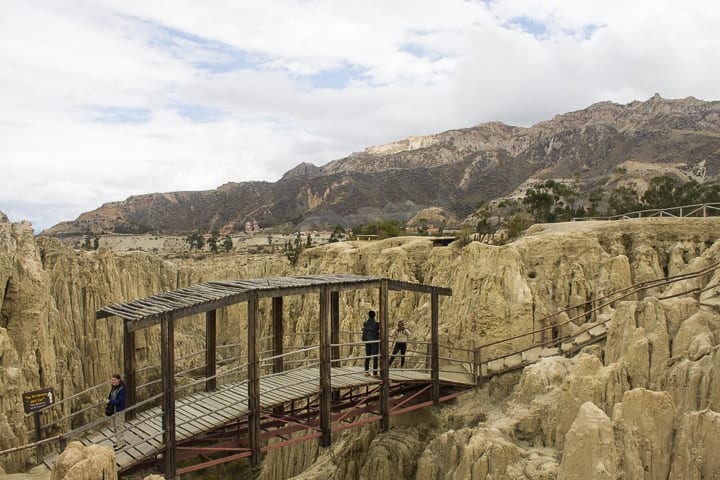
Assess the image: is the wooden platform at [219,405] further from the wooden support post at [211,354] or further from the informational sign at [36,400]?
the informational sign at [36,400]

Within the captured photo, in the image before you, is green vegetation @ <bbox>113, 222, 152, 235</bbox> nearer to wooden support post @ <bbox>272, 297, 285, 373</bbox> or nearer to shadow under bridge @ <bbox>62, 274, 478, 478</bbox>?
wooden support post @ <bbox>272, 297, 285, 373</bbox>

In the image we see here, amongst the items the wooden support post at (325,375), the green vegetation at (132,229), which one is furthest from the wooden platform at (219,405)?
the green vegetation at (132,229)

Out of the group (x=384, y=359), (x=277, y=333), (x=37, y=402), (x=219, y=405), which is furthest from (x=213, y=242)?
(x=37, y=402)

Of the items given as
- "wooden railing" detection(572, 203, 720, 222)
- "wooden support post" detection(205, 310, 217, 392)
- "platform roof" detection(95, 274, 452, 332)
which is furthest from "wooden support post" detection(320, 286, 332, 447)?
"wooden railing" detection(572, 203, 720, 222)

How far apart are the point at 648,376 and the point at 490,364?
477 cm

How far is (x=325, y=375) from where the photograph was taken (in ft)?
40.7

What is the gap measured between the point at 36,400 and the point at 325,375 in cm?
565

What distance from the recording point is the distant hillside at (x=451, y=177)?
102250 millimetres

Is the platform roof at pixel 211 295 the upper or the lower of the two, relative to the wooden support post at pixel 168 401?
upper

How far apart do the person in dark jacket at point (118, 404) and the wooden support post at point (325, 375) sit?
406cm

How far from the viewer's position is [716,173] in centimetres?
7838

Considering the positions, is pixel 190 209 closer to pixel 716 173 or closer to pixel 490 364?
pixel 716 173

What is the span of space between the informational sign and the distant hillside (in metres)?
85.7

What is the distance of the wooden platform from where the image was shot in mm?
10227
